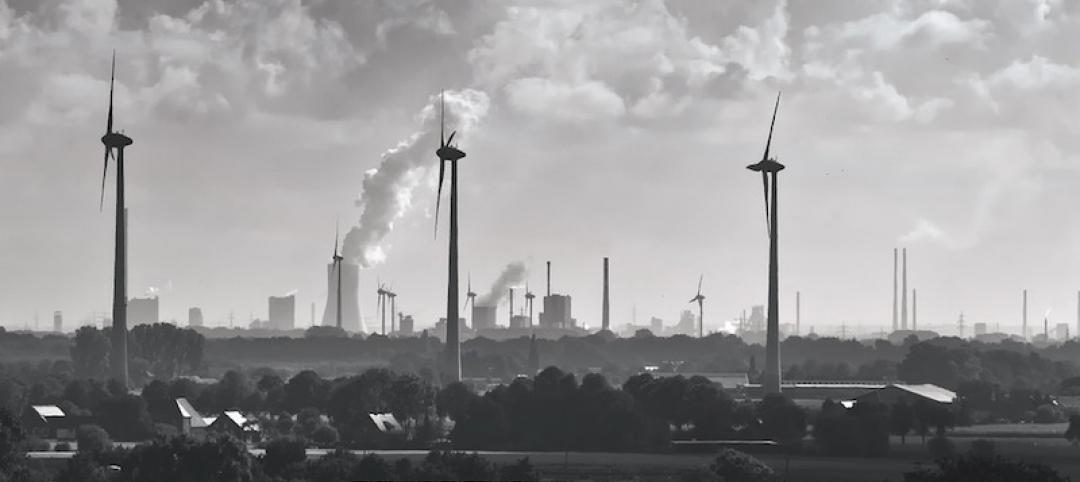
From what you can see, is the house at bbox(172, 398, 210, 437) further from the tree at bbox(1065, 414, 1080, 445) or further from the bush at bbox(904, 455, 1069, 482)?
the bush at bbox(904, 455, 1069, 482)

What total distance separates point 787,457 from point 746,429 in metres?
20.4

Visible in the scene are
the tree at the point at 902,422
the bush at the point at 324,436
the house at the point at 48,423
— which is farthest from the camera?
the house at the point at 48,423

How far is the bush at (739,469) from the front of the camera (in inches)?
4368

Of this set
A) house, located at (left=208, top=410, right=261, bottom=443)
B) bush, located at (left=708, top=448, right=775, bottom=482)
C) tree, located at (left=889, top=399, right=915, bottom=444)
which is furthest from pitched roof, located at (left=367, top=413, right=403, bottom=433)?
bush, located at (left=708, top=448, right=775, bottom=482)

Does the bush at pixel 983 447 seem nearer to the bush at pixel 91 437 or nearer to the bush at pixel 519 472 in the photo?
the bush at pixel 519 472

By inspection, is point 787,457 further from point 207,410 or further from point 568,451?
point 207,410

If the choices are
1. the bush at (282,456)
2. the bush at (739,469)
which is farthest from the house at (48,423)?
the bush at (739,469)

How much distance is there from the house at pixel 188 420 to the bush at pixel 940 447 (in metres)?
60.2

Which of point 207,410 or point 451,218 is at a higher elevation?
point 451,218

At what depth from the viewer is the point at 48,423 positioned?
550ft

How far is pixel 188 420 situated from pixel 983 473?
88737 millimetres

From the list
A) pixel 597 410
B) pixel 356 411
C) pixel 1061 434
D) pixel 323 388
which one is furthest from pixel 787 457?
pixel 323 388

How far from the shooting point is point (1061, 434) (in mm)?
157125

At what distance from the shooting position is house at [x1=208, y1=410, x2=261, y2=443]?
15962cm
